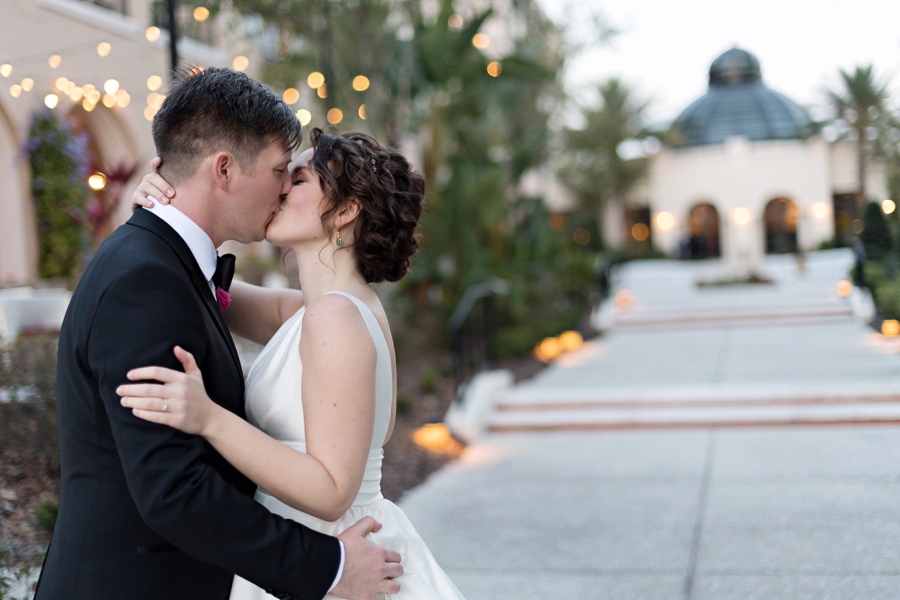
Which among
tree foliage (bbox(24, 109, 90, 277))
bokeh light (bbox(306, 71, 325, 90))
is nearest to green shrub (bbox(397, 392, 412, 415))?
tree foliage (bbox(24, 109, 90, 277))

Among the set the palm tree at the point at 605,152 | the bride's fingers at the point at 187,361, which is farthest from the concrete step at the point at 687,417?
the palm tree at the point at 605,152

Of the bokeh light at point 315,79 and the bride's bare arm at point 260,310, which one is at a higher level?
the bokeh light at point 315,79

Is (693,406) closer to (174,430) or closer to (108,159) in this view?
(108,159)

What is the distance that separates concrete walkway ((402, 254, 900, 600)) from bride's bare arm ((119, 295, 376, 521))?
2.60 m

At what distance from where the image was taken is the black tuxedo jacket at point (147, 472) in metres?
1.46

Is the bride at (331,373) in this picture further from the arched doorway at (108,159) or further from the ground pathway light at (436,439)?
the ground pathway light at (436,439)

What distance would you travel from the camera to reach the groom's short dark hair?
1692mm

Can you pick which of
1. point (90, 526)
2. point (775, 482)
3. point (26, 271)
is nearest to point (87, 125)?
point (26, 271)

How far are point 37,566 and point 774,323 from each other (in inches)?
485

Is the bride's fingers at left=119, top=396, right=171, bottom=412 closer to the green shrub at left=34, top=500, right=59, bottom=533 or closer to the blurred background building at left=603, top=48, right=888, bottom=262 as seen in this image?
the green shrub at left=34, top=500, right=59, bottom=533

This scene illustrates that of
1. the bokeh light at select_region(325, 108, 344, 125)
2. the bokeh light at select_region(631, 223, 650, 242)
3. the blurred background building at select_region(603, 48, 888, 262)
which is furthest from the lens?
the bokeh light at select_region(631, 223, 650, 242)

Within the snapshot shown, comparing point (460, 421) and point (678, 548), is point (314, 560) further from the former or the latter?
point (460, 421)

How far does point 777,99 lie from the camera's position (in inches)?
1423

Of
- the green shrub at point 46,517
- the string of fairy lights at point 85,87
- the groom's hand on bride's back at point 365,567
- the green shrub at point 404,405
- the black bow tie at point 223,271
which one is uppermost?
the string of fairy lights at point 85,87
